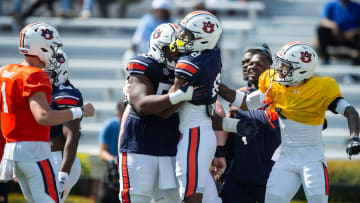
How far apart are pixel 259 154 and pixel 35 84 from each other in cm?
214

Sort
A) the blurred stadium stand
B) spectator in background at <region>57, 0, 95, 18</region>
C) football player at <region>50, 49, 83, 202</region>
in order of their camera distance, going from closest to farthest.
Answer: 1. football player at <region>50, 49, 83, 202</region>
2. the blurred stadium stand
3. spectator in background at <region>57, 0, 95, 18</region>

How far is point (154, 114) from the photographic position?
439 centimetres

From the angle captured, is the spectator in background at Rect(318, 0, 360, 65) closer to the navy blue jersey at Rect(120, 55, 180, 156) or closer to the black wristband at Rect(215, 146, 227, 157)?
the black wristband at Rect(215, 146, 227, 157)

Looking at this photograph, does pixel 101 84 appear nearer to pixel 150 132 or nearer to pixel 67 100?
pixel 67 100

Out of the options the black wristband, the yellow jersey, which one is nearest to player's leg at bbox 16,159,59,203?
the black wristband

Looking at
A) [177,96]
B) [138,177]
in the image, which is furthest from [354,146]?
[138,177]

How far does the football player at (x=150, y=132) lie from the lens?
14.2 feet

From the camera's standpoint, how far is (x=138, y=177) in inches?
171

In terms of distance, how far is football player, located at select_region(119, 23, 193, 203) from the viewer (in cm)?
432

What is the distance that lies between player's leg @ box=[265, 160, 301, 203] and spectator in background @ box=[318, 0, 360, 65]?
570 centimetres

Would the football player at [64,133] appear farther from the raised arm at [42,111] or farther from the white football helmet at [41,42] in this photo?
the raised arm at [42,111]

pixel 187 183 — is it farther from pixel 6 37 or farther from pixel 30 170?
pixel 6 37

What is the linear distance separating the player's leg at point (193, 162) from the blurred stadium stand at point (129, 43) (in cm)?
547

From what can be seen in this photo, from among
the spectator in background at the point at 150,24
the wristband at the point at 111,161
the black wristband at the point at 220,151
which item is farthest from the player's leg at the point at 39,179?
the spectator in background at the point at 150,24
